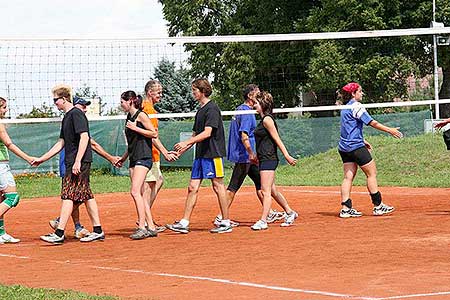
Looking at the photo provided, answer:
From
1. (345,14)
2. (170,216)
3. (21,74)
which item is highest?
(345,14)

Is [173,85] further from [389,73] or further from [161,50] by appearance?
[161,50]

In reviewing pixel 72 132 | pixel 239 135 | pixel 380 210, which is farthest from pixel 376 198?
pixel 72 132

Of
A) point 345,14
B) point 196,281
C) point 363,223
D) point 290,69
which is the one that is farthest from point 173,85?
point 196,281

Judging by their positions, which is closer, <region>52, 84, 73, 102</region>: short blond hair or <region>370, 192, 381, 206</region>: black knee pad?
<region>52, 84, 73, 102</region>: short blond hair

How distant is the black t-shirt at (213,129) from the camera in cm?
1364

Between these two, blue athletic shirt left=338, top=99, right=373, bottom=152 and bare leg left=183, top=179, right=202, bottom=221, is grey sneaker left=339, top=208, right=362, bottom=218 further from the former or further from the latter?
bare leg left=183, top=179, right=202, bottom=221

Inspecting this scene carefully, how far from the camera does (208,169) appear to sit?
13.7 m

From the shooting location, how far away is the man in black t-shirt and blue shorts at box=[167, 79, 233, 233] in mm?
13641

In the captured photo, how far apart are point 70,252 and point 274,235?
2.76 meters

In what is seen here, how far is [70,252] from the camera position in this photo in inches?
489

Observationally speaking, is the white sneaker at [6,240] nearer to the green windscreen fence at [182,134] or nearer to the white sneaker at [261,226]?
the white sneaker at [261,226]

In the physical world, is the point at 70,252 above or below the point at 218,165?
below

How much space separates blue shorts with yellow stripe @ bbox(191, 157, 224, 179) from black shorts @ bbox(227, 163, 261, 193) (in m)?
0.99

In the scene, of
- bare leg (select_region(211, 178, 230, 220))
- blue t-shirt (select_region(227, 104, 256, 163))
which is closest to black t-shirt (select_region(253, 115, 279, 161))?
blue t-shirt (select_region(227, 104, 256, 163))
